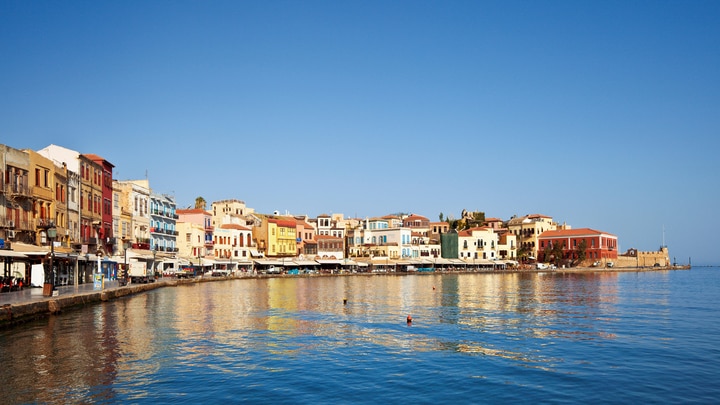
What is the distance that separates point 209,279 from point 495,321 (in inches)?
2112

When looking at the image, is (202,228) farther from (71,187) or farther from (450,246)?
(450,246)

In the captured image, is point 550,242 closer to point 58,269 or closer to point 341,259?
point 341,259

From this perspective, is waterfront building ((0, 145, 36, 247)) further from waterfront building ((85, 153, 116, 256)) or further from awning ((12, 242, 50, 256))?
waterfront building ((85, 153, 116, 256))

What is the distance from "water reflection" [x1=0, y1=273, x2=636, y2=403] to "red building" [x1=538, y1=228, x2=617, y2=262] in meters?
97.1

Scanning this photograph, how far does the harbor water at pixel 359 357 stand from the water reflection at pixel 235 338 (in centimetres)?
7

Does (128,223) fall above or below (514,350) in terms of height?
above

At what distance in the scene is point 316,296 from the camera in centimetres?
5247

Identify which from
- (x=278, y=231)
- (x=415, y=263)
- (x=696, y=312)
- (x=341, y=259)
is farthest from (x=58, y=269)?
(x=415, y=263)

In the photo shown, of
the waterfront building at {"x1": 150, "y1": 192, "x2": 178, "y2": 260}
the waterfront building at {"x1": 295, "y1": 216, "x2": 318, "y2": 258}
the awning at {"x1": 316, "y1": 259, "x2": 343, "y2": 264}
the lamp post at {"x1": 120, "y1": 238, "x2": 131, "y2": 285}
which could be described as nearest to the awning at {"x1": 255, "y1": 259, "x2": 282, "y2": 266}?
the awning at {"x1": 316, "y1": 259, "x2": 343, "y2": 264}

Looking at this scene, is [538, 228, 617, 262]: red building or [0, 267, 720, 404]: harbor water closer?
[0, 267, 720, 404]: harbor water

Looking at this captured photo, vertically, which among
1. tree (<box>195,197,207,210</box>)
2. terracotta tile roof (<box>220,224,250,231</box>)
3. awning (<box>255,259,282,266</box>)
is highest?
tree (<box>195,197,207,210</box>)

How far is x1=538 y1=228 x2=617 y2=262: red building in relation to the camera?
134 m

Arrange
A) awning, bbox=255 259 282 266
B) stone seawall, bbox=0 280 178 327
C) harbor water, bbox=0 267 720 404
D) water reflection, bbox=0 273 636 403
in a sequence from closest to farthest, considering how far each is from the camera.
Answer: harbor water, bbox=0 267 720 404 < water reflection, bbox=0 273 636 403 < stone seawall, bbox=0 280 178 327 < awning, bbox=255 259 282 266

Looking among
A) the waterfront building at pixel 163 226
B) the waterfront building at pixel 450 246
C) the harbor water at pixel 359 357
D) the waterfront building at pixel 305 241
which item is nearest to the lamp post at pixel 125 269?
the waterfront building at pixel 163 226
